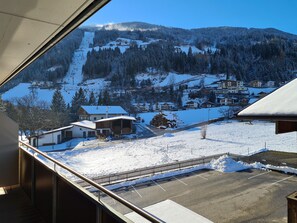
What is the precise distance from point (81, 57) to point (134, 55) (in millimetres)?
17402

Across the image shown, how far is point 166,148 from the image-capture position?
17859 millimetres

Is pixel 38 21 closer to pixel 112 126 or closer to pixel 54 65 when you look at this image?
pixel 112 126

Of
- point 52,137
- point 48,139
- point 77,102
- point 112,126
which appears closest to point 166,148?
point 112,126

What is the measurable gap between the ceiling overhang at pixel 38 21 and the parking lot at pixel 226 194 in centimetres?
669

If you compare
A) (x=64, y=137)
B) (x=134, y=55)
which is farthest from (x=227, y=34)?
(x=64, y=137)

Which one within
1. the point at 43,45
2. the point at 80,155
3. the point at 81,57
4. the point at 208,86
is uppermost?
the point at 81,57

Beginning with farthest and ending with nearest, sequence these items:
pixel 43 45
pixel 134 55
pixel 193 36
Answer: pixel 193 36 < pixel 134 55 < pixel 43 45

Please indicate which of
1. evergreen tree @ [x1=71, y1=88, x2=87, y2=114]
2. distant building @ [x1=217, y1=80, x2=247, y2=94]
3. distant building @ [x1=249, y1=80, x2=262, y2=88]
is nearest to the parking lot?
evergreen tree @ [x1=71, y1=88, x2=87, y2=114]

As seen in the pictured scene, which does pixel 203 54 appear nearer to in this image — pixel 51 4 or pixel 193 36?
pixel 193 36

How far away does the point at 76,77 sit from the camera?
61.6 m

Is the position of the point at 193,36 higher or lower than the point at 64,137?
higher

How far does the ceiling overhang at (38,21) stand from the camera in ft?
3.12

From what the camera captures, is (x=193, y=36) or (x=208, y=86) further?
(x=193, y=36)

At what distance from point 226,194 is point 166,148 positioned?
834 cm
